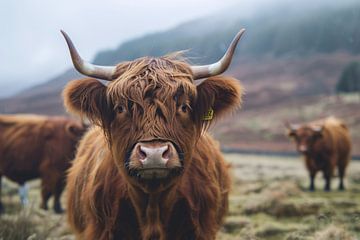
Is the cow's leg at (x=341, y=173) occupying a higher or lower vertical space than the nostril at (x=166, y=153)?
lower

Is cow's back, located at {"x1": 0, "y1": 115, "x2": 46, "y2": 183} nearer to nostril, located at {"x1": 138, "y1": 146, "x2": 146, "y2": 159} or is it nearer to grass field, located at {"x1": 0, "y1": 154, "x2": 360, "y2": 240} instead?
grass field, located at {"x1": 0, "y1": 154, "x2": 360, "y2": 240}

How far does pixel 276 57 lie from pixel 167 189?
10288 cm

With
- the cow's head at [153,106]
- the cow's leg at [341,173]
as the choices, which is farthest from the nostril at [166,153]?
the cow's leg at [341,173]

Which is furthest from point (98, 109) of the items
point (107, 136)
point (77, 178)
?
point (77, 178)

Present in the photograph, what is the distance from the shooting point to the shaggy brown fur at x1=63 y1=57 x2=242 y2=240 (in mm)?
3432

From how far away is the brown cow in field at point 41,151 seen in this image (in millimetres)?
10500

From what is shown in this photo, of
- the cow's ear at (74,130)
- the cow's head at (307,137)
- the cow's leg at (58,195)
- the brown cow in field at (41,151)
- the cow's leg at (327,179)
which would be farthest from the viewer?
the cow's head at (307,137)

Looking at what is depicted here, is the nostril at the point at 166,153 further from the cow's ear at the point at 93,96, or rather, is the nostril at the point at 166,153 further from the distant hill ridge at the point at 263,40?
the distant hill ridge at the point at 263,40

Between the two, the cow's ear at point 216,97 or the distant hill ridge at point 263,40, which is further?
the distant hill ridge at point 263,40

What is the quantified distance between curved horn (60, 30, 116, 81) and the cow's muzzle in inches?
32.0

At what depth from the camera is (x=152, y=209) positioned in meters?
3.77

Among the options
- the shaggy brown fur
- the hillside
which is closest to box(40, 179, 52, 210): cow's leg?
the shaggy brown fur

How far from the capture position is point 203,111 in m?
3.81

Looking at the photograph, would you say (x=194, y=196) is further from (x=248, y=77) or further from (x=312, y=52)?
(x=312, y=52)
